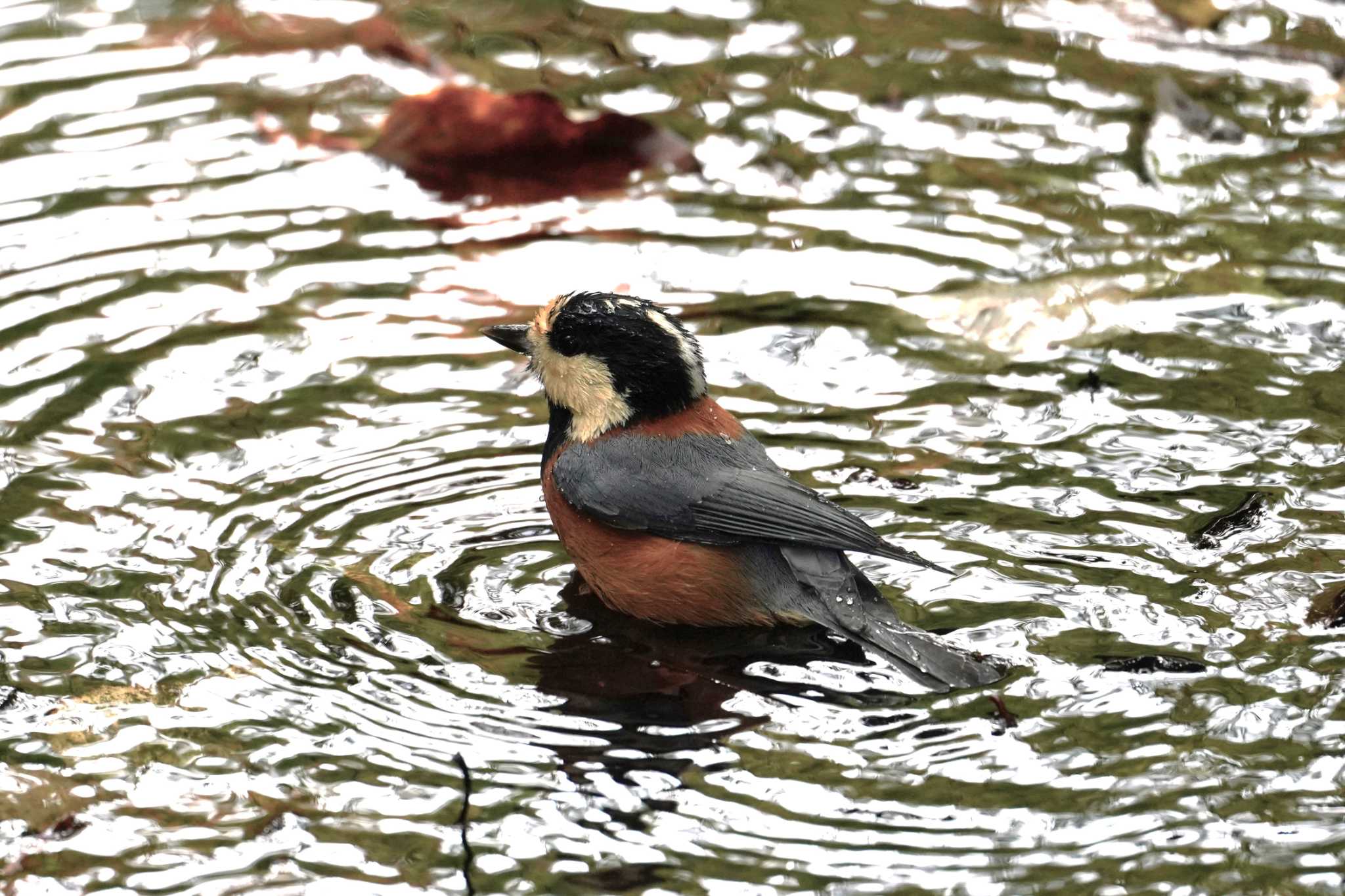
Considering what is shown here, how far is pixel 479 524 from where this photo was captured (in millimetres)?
5754

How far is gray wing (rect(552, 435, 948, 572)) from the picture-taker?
506 cm

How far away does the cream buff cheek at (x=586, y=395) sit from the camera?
5527 millimetres

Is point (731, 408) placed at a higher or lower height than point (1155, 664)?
higher

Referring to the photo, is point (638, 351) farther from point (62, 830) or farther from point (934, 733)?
point (62, 830)

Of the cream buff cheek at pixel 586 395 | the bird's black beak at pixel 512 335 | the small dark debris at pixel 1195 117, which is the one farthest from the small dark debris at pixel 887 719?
the small dark debris at pixel 1195 117

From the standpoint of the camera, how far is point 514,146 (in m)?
8.04

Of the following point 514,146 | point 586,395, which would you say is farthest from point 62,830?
point 514,146

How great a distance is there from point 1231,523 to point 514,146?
3.89 meters

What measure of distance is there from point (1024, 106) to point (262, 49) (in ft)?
13.1

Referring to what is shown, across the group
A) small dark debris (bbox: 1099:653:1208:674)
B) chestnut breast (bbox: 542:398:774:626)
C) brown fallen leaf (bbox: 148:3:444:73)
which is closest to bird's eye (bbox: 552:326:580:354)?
chestnut breast (bbox: 542:398:774:626)

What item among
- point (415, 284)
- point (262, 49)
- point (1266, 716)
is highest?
point (262, 49)

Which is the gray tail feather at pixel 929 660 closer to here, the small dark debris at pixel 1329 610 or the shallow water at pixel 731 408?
the shallow water at pixel 731 408

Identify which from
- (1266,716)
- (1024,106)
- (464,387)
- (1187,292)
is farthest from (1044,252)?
(1266,716)

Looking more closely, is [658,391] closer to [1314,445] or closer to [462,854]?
[462,854]
